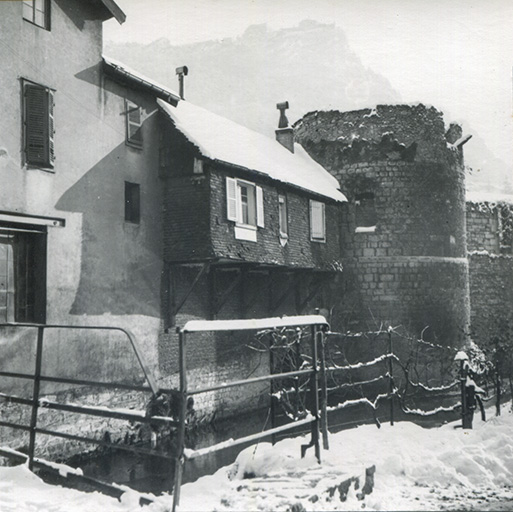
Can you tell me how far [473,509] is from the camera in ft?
20.9

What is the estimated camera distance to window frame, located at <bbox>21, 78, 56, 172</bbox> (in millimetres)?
12328

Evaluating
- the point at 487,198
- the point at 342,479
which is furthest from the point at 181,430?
the point at 487,198

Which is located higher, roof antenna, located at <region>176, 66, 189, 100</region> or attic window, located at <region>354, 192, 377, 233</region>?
roof antenna, located at <region>176, 66, 189, 100</region>

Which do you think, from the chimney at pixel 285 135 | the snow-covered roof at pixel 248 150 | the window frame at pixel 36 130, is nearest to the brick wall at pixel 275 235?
the snow-covered roof at pixel 248 150

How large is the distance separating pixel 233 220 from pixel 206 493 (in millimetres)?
10714

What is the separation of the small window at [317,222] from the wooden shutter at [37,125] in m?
10.2

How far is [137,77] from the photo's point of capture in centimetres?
1472

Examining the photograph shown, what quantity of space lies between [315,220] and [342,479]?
15599 millimetres

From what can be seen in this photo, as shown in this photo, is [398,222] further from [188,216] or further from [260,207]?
[188,216]

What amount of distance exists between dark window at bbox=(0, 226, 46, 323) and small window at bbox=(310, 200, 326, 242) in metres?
10.2

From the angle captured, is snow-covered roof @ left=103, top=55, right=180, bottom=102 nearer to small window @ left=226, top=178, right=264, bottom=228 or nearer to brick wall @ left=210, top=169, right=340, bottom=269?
brick wall @ left=210, top=169, right=340, bottom=269

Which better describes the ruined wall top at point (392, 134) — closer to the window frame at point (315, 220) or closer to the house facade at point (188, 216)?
the house facade at point (188, 216)

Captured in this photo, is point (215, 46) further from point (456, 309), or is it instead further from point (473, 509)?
point (456, 309)

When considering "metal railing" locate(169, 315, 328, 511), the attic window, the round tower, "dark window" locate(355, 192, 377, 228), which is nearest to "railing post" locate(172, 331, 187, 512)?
"metal railing" locate(169, 315, 328, 511)
